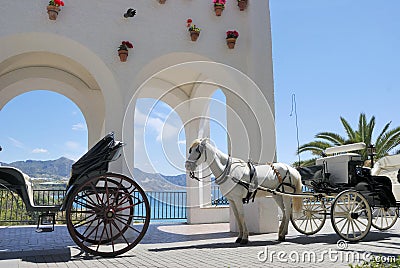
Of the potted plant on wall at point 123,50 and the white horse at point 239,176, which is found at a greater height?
the potted plant on wall at point 123,50

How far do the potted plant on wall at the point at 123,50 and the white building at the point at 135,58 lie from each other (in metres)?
0.13

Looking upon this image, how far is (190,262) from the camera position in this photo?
541 cm

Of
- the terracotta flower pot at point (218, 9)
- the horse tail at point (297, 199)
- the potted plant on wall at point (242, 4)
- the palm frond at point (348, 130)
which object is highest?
the potted plant on wall at point (242, 4)

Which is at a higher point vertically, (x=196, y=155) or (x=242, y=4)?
(x=242, y=4)

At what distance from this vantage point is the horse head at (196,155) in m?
6.70

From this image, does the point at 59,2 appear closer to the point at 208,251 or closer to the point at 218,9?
the point at 218,9

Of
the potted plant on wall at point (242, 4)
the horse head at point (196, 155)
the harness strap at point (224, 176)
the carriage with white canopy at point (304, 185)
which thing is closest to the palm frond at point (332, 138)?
the carriage with white canopy at point (304, 185)

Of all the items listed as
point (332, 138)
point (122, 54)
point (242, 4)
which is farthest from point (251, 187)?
point (332, 138)

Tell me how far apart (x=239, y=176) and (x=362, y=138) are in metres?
12.0

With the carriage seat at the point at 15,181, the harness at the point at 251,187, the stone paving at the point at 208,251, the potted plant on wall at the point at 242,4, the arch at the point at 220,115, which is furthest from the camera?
the arch at the point at 220,115

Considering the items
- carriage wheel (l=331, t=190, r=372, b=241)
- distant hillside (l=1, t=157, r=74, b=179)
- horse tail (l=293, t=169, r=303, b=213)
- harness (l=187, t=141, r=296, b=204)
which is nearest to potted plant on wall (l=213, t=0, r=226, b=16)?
harness (l=187, t=141, r=296, b=204)

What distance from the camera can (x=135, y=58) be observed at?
26.3 ft

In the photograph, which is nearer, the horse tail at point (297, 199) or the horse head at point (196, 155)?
the horse head at point (196, 155)

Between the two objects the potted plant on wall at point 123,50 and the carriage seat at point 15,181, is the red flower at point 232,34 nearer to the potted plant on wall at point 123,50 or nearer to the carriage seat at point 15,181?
the potted plant on wall at point 123,50
